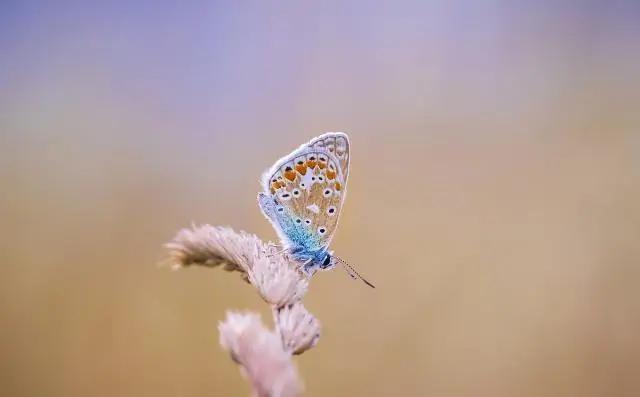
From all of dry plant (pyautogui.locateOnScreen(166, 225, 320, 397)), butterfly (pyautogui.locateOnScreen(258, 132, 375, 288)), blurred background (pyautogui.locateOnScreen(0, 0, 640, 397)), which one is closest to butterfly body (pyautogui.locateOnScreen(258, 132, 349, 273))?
butterfly (pyautogui.locateOnScreen(258, 132, 375, 288))

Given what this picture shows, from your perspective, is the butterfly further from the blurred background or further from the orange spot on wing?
the blurred background

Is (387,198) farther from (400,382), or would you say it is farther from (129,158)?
(129,158)

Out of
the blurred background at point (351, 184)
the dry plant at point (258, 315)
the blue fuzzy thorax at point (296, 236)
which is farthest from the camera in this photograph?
the blurred background at point (351, 184)

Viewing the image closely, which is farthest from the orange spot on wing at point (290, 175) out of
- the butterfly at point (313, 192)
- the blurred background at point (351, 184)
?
the blurred background at point (351, 184)

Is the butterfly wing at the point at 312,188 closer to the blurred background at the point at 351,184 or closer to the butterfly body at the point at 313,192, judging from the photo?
the butterfly body at the point at 313,192

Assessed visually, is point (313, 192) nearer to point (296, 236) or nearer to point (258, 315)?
point (296, 236)

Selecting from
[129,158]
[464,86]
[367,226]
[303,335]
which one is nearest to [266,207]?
[303,335]

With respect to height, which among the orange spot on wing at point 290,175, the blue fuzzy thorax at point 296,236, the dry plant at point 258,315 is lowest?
the dry plant at point 258,315
